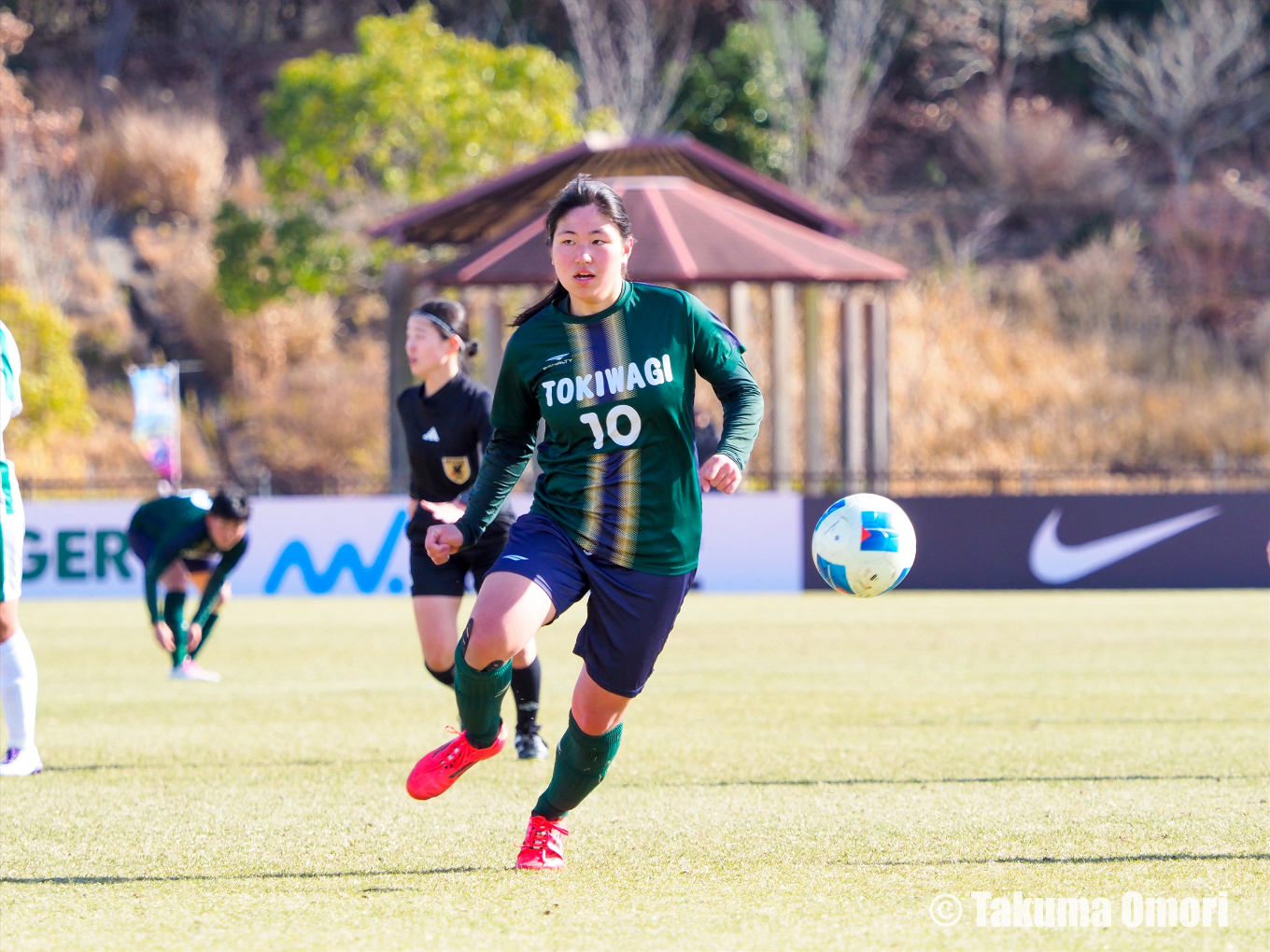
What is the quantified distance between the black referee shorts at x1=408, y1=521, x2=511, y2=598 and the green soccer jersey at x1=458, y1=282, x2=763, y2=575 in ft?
8.00

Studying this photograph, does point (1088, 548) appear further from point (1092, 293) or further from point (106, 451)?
point (106, 451)

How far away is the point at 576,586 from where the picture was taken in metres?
4.98

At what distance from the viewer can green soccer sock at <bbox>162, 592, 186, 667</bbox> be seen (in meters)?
11.4

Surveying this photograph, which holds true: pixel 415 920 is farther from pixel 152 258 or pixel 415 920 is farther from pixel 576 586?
pixel 152 258

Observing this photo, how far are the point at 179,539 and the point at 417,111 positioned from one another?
20463mm

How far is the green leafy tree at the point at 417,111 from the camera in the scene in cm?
2997

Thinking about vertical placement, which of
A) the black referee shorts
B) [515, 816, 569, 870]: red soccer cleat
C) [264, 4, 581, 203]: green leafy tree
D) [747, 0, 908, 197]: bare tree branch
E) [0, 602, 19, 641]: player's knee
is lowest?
[515, 816, 569, 870]: red soccer cleat

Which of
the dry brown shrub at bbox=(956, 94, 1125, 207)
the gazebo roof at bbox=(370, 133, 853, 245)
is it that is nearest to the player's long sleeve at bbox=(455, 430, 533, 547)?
the gazebo roof at bbox=(370, 133, 853, 245)

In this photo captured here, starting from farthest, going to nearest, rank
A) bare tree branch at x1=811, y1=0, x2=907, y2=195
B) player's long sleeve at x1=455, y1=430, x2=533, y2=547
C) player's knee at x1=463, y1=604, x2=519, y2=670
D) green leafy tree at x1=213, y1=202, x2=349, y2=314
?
bare tree branch at x1=811, y1=0, x2=907, y2=195 < green leafy tree at x1=213, y1=202, x2=349, y2=314 < player's long sleeve at x1=455, y1=430, x2=533, y2=547 < player's knee at x1=463, y1=604, x2=519, y2=670

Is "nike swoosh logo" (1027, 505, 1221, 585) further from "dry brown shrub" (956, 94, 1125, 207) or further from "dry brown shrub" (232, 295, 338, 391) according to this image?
"dry brown shrub" (956, 94, 1125, 207)

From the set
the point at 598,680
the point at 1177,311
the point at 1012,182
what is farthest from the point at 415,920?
the point at 1012,182

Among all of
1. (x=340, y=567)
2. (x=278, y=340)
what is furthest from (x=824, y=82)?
(x=340, y=567)

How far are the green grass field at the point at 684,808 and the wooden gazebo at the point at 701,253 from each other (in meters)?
9.14

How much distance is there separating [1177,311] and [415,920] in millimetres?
35275
